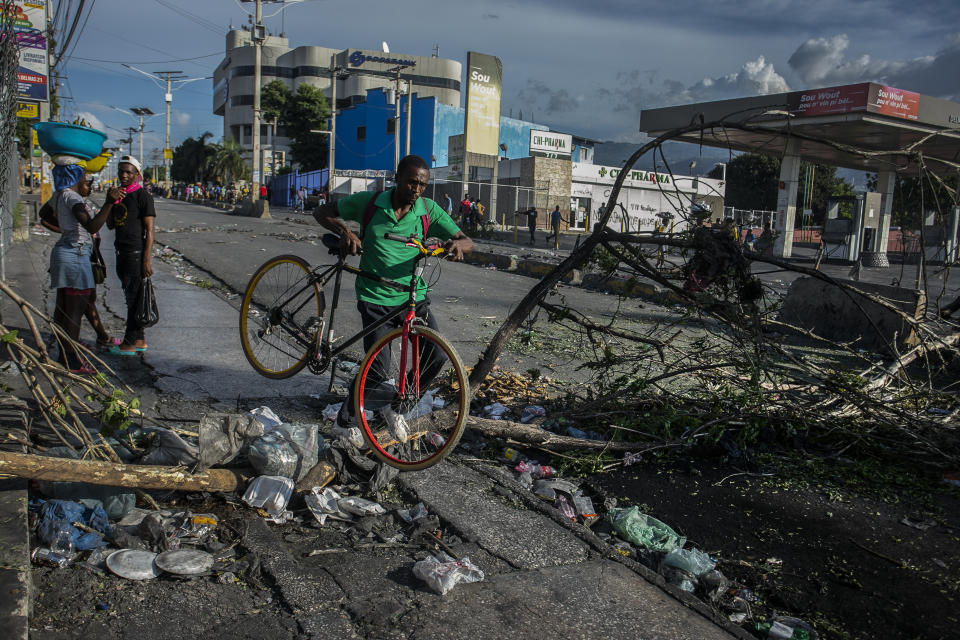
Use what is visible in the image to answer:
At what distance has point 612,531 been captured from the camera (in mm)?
3607

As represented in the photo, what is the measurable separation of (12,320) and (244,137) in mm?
101841

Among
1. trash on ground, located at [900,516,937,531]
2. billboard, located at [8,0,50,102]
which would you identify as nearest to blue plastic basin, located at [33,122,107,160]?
trash on ground, located at [900,516,937,531]

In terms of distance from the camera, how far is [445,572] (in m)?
2.84

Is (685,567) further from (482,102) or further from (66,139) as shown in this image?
(482,102)

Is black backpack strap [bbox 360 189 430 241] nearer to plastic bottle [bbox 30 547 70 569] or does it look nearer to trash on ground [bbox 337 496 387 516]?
trash on ground [bbox 337 496 387 516]

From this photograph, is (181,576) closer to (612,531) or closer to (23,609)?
(23,609)

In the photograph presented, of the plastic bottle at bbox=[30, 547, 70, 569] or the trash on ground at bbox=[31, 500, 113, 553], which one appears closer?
the plastic bottle at bbox=[30, 547, 70, 569]

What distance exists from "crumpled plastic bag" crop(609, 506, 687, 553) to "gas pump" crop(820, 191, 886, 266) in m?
18.3

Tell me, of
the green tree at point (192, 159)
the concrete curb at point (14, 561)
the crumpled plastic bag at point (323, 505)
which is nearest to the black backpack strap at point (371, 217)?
the crumpled plastic bag at point (323, 505)

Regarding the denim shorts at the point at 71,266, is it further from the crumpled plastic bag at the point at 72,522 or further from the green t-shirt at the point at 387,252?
the crumpled plastic bag at the point at 72,522

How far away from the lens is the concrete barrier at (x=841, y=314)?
8844mm

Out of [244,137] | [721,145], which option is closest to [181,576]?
[721,145]

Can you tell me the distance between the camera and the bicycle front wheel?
3742 millimetres

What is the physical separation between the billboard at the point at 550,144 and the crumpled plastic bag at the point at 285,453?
4198 centimetres
